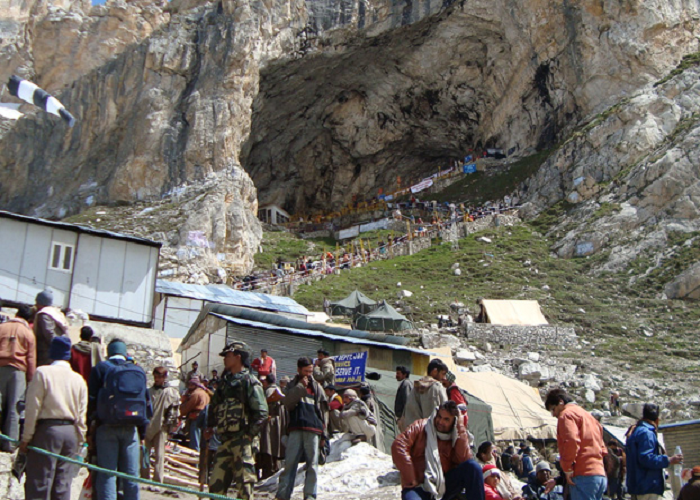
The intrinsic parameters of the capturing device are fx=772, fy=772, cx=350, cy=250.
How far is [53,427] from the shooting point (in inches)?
250

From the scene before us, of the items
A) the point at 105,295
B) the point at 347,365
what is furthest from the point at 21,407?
the point at 105,295

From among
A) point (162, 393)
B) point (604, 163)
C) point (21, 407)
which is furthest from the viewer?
point (604, 163)

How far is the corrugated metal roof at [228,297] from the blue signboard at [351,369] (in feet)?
36.4

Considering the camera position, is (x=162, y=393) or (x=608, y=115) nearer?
(x=162, y=393)

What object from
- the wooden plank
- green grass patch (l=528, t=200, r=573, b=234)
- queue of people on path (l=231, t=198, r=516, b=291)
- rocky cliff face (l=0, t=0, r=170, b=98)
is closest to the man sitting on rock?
the wooden plank

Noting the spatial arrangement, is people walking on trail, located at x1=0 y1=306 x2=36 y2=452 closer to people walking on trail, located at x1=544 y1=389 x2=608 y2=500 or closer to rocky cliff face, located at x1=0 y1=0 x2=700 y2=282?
people walking on trail, located at x1=544 y1=389 x2=608 y2=500

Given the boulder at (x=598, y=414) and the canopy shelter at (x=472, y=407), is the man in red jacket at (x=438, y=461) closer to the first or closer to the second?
the canopy shelter at (x=472, y=407)

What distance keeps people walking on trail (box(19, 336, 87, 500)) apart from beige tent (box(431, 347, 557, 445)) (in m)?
11.0

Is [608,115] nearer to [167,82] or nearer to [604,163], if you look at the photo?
[604,163]

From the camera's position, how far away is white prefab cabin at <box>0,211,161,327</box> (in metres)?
18.1

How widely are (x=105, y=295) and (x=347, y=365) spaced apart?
8.42 metres

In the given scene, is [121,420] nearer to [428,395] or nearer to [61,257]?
[428,395]

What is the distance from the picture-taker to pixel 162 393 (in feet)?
30.8

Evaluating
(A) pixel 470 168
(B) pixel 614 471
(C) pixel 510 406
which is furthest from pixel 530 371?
(A) pixel 470 168
